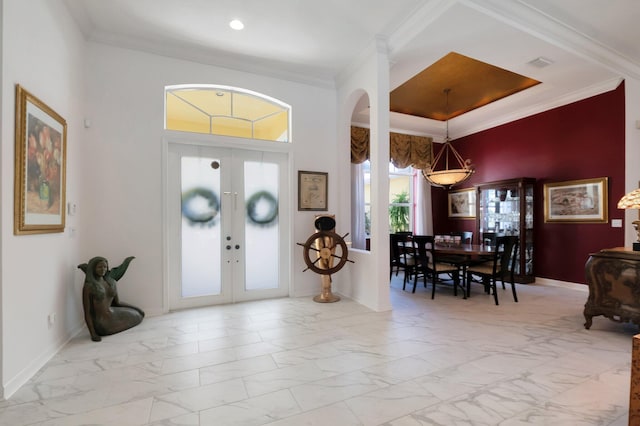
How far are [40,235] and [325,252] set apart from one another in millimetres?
2976

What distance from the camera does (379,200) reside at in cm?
385

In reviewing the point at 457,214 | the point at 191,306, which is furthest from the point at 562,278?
the point at 191,306

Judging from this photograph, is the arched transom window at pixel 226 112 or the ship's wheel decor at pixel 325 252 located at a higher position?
the arched transom window at pixel 226 112

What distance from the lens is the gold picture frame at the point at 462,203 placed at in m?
6.71

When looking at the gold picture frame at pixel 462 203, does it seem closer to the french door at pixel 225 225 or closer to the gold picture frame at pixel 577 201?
the gold picture frame at pixel 577 201

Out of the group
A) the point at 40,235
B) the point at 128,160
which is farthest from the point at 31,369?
the point at 128,160

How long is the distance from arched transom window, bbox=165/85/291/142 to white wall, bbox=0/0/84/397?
1.03 m

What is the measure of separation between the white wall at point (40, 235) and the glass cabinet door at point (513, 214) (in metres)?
5.89

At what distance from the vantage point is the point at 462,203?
6.98 meters

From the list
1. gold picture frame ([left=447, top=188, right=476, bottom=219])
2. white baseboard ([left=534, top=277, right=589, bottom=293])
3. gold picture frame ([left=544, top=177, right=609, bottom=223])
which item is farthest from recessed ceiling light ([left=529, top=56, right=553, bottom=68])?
white baseboard ([left=534, top=277, right=589, bottom=293])

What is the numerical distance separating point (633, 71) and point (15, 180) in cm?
704

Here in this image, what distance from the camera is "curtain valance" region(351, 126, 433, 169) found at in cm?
620

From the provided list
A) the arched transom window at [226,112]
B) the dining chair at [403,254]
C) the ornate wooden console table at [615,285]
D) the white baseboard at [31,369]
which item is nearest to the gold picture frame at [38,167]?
the white baseboard at [31,369]

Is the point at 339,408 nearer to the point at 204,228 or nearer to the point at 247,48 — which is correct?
the point at 204,228
